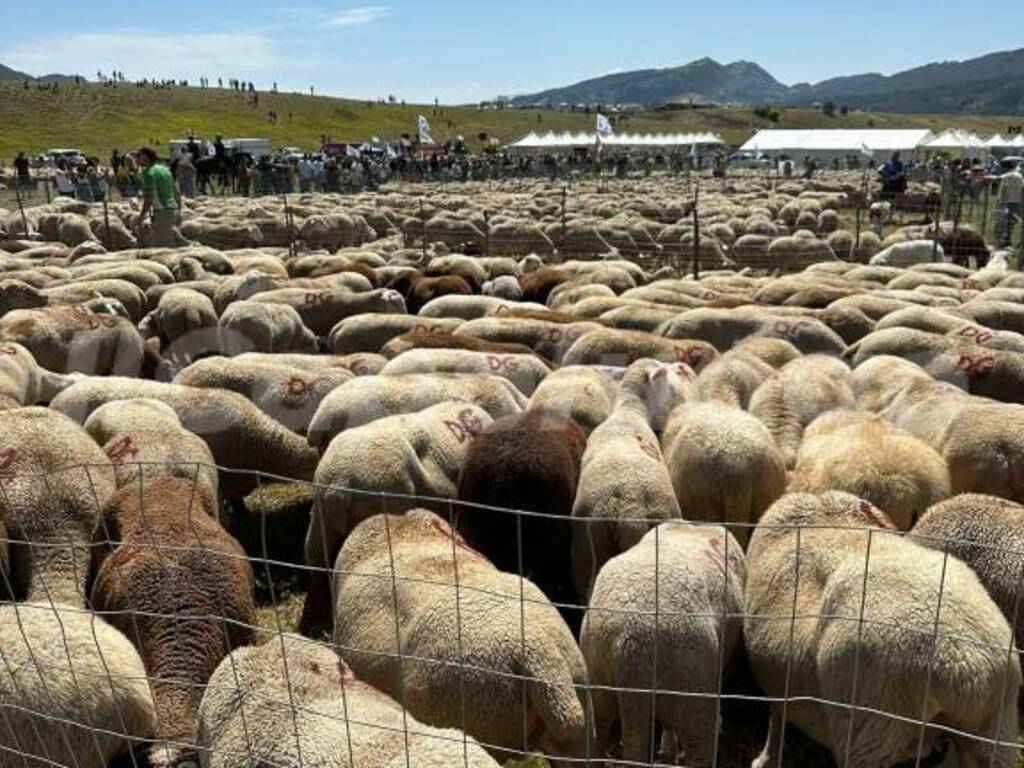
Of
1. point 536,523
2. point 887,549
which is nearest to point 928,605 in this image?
point 887,549

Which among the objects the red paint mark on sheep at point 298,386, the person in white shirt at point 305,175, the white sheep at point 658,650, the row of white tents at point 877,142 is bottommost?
the white sheep at point 658,650

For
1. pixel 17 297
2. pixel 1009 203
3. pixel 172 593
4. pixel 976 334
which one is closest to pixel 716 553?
pixel 172 593

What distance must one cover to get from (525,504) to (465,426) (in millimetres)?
1178

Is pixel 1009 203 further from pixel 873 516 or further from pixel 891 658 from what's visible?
pixel 891 658

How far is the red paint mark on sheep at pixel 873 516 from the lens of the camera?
5629 millimetres

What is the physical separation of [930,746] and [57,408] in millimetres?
7397

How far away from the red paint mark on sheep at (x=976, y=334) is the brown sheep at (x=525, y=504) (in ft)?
18.3

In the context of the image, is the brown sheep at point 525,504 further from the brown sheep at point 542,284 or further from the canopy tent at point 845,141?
the canopy tent at point 845,141

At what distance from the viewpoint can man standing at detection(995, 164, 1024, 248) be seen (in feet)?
75.4

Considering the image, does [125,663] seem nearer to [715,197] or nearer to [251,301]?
[251,301]

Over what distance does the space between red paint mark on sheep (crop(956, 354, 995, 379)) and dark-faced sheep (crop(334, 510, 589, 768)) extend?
6.22m

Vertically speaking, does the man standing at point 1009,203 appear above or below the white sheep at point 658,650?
above

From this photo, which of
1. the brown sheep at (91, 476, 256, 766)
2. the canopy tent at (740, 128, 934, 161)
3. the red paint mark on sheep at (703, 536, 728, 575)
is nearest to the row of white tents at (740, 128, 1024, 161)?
the canopy tent at (740, 128, 934, 161)

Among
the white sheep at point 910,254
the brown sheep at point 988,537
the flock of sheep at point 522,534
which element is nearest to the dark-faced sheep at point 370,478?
the flock of sheep at point 522,534
